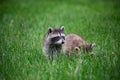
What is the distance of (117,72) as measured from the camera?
605 cm

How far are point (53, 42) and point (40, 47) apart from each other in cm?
85

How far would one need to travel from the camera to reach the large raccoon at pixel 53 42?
7.64 metres

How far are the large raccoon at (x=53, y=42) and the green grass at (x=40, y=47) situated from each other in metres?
0.19

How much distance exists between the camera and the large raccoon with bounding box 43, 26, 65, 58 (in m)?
7.64

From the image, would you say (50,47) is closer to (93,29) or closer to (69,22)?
(93,29)

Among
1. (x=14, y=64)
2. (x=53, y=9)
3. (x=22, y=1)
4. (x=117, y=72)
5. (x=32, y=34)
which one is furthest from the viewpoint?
(x=22, y=1)

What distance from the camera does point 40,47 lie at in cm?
856

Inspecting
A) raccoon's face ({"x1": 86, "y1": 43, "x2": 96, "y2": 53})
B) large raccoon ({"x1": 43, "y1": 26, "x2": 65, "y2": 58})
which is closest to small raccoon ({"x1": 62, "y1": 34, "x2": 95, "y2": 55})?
raccoon's face ({"x1": 86, "y1": 43, "x2": 96, "y2": 53})

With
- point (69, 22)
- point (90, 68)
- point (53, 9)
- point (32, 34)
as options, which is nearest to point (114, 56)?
point (90, 68)

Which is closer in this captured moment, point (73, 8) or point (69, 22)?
point (69, 22)

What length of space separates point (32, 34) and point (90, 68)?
397 centimetres

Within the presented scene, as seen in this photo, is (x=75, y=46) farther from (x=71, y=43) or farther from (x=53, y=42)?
(x=53, y=42)

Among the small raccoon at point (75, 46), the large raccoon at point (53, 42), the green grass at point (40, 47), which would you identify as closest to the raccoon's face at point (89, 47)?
the small raccoon at point (75, 46)

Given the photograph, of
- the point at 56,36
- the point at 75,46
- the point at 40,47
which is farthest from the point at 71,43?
the point at 40,47
